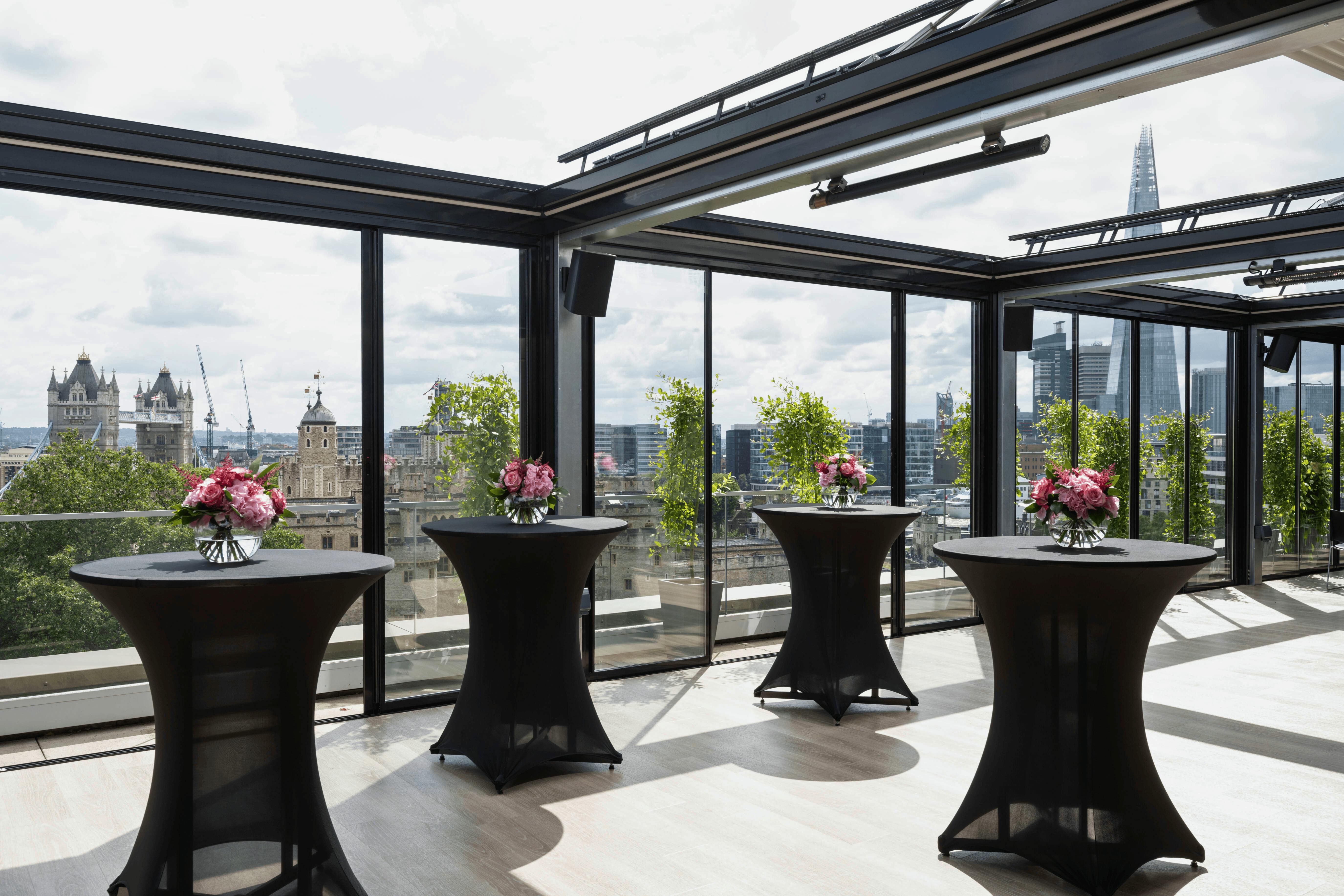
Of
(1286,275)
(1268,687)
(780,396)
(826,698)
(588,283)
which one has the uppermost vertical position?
(1286,275)

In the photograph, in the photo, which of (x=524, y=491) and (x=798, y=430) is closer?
(x=524, y=491)

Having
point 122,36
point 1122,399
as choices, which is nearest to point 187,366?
point 122,36

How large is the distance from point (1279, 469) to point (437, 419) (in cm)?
923

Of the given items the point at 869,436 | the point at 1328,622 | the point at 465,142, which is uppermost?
the point at 465,142

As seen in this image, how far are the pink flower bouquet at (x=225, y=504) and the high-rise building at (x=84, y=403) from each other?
2086 millimetres

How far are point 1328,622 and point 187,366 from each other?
843cm

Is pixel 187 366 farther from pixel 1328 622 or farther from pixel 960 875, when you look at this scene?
pixel 1328 622

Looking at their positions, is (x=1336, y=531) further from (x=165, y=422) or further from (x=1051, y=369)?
(x=165, y=422)

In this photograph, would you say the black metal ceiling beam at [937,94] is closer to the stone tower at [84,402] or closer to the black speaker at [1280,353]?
the stone tower at [84,402]

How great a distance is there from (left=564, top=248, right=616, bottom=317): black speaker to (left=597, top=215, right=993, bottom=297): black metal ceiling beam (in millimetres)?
314

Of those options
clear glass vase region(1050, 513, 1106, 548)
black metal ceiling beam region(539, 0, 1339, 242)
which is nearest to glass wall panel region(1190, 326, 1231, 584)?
clear glass vase region(1050, 513, 1106, 548)

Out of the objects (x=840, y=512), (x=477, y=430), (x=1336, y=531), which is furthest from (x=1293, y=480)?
(x=477, y=430)

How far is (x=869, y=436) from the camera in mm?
7305

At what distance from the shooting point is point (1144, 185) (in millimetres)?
6734
